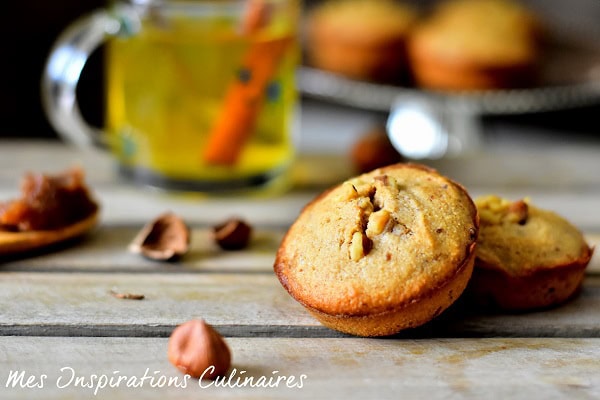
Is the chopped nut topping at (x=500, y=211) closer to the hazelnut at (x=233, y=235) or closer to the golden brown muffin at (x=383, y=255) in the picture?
the golden brown muffin at (x=383, y=255)

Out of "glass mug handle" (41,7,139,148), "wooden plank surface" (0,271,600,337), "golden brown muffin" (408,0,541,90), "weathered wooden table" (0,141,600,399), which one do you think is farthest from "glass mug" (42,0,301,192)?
"golden brown muffin" (408,0,541,90)

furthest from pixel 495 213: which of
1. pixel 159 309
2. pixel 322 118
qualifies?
pixel 322 118

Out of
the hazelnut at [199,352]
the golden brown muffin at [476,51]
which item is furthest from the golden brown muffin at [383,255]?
the golden brown muffin at [476,51]

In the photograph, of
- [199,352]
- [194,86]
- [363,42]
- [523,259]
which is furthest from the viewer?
[363,42]

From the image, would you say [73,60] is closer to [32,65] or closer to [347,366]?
[347,366]

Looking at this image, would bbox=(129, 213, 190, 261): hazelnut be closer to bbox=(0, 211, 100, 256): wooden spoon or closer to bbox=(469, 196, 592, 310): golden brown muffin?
bbox=(0, 211, 100, 256): wooden spoon

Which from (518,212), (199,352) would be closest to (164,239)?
(199,352)

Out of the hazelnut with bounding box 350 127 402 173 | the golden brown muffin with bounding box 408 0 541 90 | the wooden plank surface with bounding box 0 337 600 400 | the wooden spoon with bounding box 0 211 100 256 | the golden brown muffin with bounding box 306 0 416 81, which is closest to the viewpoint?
the wooden plank surface with bounding box 0 337 600 400
